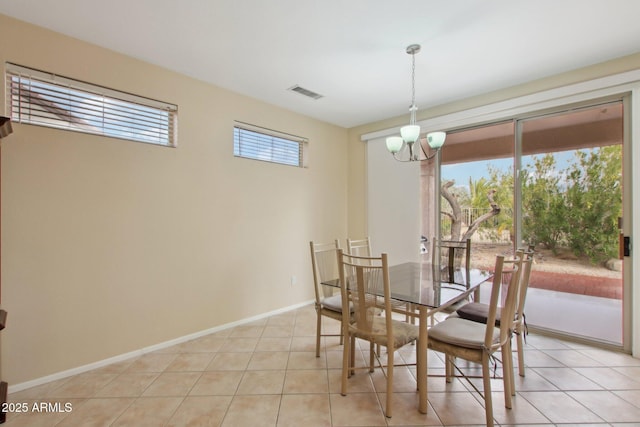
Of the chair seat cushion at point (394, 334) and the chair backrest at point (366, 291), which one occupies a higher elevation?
the chair backrest at point (366, 291)

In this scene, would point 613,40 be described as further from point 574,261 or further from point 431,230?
point 431,230

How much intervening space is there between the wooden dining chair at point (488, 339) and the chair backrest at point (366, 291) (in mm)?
368

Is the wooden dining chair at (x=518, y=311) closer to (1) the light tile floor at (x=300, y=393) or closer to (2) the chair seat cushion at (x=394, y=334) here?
(1) the light tile floor at (x=300, y=393)

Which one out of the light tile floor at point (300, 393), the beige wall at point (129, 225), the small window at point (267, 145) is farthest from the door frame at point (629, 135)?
the beige wall at point (129, 225)

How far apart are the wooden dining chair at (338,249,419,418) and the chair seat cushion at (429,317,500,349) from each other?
0.66 feet

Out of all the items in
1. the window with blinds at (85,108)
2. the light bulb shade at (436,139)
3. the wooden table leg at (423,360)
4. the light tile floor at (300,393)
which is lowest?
the light tile floor at (300,393)

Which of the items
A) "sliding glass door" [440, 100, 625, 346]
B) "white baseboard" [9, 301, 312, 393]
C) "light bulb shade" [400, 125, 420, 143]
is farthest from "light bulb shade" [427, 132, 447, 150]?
"white baseboard" [9, 301, 312, 393]

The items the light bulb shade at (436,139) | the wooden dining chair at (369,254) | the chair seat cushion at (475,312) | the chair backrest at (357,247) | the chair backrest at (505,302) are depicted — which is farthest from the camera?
the chair backrest at (357,247)

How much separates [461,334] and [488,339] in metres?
0.18

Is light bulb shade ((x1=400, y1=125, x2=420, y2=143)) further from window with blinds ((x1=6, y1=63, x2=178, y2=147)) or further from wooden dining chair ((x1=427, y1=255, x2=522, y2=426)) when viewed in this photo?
window with blinds ((x1=6, y1=63, x2=178, y2=147))

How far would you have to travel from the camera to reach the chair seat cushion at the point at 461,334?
177 centimetres

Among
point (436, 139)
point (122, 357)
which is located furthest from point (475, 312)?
point (122, 357)

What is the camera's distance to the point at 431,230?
151 inches

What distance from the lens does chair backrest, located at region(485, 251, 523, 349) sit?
1664 mm
